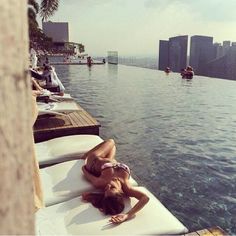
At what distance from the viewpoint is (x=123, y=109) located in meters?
14.0

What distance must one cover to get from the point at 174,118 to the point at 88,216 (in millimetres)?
9510

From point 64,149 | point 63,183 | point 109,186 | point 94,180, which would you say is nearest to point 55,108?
point 64,149

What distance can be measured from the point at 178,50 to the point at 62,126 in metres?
141

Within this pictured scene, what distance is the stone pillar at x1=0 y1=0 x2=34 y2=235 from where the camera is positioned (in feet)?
1.76

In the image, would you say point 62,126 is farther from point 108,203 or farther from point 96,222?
point 96,222

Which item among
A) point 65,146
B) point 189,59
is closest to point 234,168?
point 65,146

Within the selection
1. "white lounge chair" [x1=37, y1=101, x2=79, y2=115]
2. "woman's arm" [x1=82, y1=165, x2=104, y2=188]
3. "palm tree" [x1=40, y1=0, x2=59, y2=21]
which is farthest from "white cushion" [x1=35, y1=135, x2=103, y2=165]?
"palm tree" [x1=40, y1=0, x2=59, y2=21]

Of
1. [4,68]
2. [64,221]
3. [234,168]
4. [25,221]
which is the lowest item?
[234,168]

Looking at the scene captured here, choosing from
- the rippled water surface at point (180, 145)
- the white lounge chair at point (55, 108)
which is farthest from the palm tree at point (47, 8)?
the white lounge chair at point (55, 108)

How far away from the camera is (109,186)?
12.7 ft

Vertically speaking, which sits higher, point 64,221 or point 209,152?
point 64,221

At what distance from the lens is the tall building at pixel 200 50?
148 meters

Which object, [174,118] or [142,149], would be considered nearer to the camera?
[142,149]

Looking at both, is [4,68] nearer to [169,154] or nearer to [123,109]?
[169,154]
